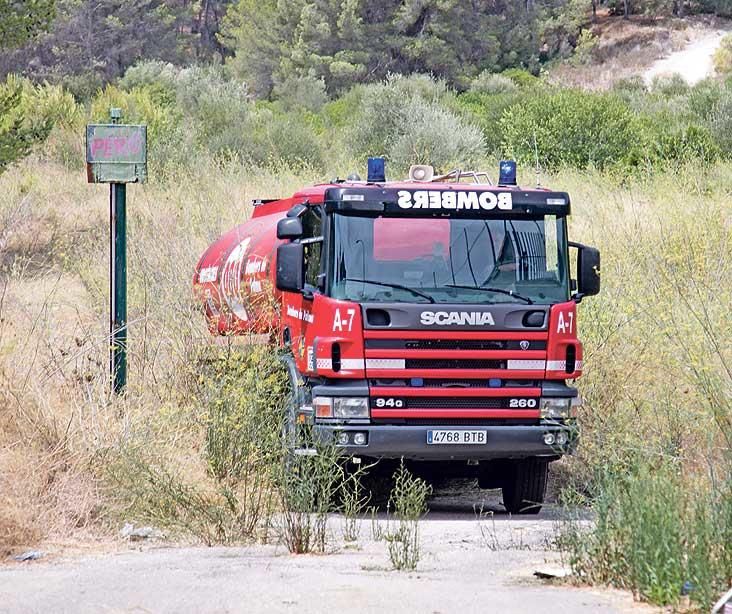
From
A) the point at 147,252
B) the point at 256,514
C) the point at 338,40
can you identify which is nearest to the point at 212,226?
the point at 147,252

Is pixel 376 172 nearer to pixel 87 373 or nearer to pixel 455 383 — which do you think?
pixel 455 383

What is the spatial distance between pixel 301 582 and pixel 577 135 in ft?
78.0

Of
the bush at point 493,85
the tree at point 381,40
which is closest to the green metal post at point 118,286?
the bush at point 493,85

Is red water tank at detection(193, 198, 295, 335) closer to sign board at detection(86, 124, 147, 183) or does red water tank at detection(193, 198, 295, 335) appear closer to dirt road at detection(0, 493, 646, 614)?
sign board at detection(86, 124, 147, 183)

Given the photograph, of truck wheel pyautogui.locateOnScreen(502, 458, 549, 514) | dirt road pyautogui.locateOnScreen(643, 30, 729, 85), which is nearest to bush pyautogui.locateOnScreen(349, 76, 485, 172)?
truck wheel pyautogui.locateOnScreen(502, 458, 549, 514)

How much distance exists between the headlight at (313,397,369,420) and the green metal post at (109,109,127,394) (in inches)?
98.1

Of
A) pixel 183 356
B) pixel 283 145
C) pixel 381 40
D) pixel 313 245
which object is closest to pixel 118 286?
pixel 183 356

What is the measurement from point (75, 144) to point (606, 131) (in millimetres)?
13307

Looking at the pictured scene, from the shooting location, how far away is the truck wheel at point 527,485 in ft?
35.2

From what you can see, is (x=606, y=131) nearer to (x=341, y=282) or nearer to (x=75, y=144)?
(x=75, y=144)

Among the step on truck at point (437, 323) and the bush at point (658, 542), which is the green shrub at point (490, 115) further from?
the bush at point (658, 542)

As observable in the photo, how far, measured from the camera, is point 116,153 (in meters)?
12.2

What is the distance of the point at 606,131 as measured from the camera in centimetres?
2928

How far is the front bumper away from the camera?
9945 mm
